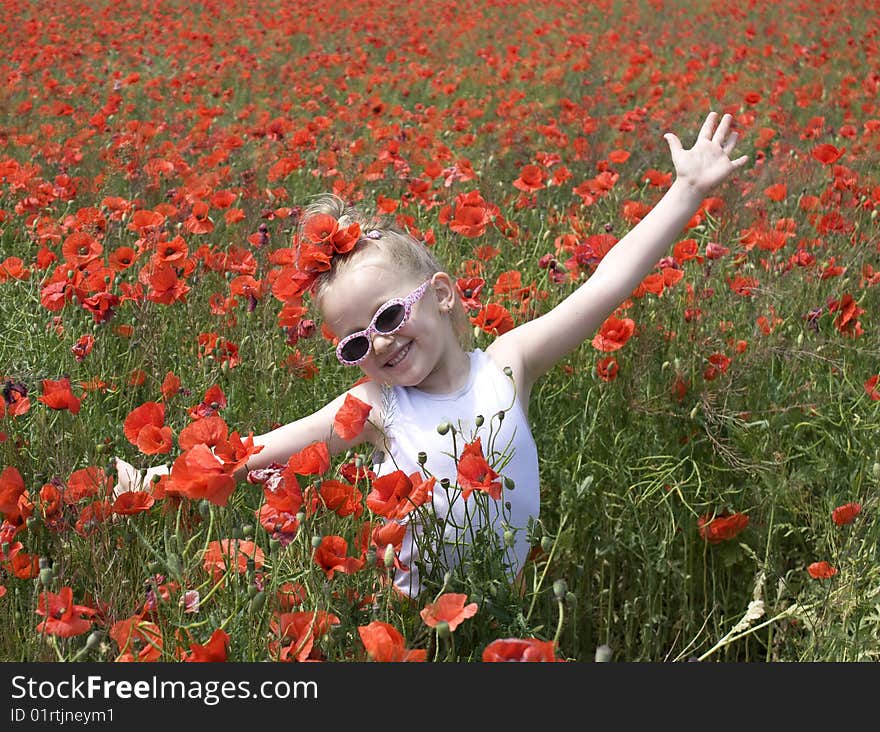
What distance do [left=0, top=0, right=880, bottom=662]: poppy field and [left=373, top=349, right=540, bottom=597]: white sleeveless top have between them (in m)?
0.11

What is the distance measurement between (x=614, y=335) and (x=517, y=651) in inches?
52.6

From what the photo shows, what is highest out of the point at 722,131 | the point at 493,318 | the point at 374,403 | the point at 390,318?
the point at 722,131

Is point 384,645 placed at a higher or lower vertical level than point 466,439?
lower

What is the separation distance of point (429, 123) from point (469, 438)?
3690 millimetres

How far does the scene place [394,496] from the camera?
1.62m

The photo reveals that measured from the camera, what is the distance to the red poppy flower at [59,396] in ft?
6.57

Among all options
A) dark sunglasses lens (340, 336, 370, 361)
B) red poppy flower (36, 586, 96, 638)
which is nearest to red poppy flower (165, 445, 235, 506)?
red poppy flower (36, 586, 96, 638)

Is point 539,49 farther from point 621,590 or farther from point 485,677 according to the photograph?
point 485,677

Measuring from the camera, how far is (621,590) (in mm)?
2363

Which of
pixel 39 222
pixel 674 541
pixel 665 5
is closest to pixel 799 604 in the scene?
pixel 674 541

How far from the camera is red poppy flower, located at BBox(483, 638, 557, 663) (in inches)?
48.1

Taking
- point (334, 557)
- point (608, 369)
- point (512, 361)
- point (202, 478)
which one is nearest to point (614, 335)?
point (608, 369)

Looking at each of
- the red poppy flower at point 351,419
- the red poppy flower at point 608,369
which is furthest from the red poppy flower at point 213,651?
the red poppy flower at point 608,369

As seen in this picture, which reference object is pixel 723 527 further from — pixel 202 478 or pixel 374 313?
pixel 202 478
